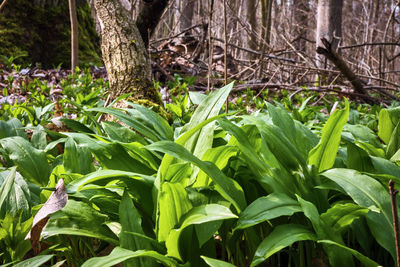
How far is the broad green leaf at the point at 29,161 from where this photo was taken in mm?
1387

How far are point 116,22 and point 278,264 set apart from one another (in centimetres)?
216

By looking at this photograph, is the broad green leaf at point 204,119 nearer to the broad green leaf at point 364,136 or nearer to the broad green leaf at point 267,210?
the broad green leaf at point 267,210

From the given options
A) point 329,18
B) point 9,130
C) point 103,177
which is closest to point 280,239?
point 103,177

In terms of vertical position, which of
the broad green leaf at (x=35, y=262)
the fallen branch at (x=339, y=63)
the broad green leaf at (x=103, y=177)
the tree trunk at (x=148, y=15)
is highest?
the tree trunk at (x=148, y=15)

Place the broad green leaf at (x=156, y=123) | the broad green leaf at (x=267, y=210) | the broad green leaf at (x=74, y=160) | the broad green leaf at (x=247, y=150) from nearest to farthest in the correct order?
1. the broad green leaf at (x=267, y=210)
2. the broad green leaf at (x=247, y=150)
3. the broad green leaf at (x=74, y=160)
4. the broad green leaf at (x=156, y=123)

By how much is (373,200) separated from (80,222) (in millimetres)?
764

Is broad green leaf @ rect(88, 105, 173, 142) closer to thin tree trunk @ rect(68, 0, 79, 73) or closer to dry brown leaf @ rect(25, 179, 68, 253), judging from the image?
dry brown leaf @ rect(25, 179, 68, 253)

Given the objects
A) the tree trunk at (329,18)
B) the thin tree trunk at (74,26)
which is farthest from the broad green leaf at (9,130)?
the tree trunk at (329,18)

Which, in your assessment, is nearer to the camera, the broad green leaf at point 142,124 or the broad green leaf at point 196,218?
the broad green leaf at point 196,218

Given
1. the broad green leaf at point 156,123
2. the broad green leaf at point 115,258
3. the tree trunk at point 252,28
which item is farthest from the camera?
the tree trunk at point 252,28

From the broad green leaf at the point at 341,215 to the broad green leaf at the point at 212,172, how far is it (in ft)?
0.71

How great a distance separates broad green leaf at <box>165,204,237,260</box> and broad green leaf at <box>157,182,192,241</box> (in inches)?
1.1

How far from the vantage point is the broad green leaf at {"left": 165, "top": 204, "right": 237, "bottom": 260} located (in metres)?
0.78

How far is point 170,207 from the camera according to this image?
34.6 inches
